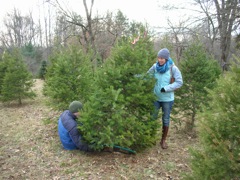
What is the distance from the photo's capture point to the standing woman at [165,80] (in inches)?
179

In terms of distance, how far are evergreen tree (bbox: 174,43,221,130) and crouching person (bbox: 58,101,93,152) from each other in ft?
8.53

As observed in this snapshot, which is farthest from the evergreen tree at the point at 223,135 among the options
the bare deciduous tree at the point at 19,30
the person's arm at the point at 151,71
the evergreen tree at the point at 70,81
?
the bare deciduous tree at the point at 19,30

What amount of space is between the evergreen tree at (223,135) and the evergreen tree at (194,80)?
3165 mm

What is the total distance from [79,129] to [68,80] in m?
2.23

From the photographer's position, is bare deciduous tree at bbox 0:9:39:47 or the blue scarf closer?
the blue scarf

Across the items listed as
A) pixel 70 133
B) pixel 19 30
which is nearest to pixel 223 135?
pixel 70 133

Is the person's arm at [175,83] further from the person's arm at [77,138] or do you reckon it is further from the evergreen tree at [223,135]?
the person's arm at [77,138]

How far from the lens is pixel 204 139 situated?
2617 millimetres

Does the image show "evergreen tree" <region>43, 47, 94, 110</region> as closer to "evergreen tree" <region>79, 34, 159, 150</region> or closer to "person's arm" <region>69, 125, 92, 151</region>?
"person's arm" <region>69, 125, 92, 151</region>

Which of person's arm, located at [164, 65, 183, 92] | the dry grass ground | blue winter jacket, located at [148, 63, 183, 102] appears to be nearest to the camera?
the dry grass ground

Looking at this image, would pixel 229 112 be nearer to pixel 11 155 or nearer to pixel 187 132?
pixel 187 132

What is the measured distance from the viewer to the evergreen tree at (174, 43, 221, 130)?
5723 millimetres

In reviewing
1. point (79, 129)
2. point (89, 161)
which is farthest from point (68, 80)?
point (89, 161)

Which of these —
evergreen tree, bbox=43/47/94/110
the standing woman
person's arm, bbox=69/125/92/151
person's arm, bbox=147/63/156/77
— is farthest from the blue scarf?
evergreen tree, bbox=43/47/94/110
